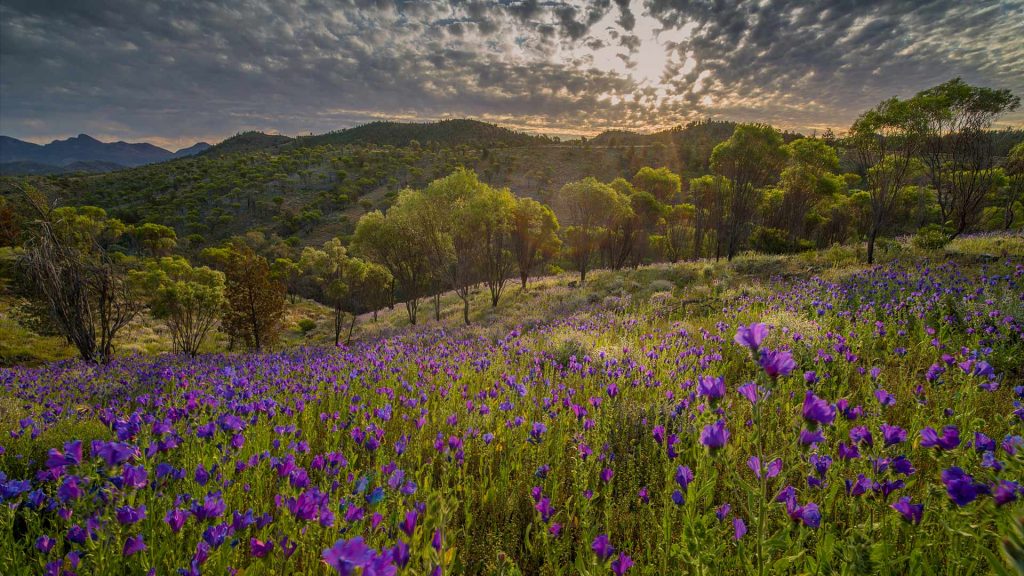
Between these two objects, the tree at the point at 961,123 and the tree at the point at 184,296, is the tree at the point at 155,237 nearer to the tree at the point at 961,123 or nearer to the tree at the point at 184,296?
the tree at the point at 184,296

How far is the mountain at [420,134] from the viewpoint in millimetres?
160500

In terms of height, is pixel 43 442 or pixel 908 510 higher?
pixel 908 510

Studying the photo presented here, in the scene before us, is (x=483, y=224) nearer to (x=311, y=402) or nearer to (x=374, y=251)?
(x=374, y=251)

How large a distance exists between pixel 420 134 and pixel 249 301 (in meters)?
164

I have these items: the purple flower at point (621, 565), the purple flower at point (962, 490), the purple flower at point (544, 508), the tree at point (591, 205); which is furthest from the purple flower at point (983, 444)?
the tree at point (591, 205)

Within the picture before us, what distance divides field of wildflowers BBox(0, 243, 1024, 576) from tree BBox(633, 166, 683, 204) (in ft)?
114

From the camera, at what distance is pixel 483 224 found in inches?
901

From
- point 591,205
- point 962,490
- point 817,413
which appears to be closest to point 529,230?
point 591,205

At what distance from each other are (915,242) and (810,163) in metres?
15.4

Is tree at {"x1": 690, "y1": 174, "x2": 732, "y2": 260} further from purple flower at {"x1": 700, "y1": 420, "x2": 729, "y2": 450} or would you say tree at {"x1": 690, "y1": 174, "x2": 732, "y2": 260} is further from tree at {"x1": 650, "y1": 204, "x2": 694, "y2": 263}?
purple flower at {"x1": 700, "y1": 420, "x2": 729, "y2": 450}

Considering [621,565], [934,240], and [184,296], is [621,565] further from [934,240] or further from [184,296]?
[184,296]

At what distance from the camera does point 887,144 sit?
14461 mm

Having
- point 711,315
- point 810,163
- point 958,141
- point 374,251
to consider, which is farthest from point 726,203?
point 374,251

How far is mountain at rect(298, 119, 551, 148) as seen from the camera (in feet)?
527
